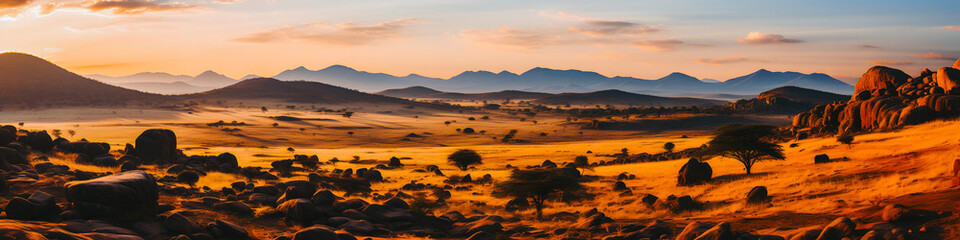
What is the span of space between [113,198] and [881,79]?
2895 inches

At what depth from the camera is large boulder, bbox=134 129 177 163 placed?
41.8m

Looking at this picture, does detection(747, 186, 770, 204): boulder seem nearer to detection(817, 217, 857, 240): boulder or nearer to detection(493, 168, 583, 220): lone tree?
detection(493, 168, 583, 220): lone tree

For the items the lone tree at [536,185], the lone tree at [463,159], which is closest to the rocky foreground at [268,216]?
the lone tree at [536,185]

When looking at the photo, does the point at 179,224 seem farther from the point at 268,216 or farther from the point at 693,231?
the point at 693,231

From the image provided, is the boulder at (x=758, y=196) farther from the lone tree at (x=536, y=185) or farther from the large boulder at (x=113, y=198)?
the large boulder at (x=113, y=198)

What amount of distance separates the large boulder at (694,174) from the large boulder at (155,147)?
119 feet

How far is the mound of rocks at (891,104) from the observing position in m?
46.0

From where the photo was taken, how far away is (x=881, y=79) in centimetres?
6450

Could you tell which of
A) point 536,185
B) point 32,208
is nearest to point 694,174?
point 536,185

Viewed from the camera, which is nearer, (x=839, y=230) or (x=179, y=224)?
(x=839, y=230)

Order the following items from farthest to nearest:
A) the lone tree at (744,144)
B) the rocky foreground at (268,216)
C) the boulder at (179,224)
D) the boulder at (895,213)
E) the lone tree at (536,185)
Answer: the lone tree at (744,144) < the lone tree at (536,185) < the boulder at (179,224) < the rocky foreground at (268,216) < the boulder at (895,213)

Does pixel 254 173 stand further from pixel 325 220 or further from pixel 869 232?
pixel 869 232

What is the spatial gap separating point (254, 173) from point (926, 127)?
48.4 meters

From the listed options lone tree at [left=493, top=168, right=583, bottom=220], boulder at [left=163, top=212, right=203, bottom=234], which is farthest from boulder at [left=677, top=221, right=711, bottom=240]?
boulder at [left=163, top=212, right=203, bottom=234]
